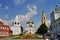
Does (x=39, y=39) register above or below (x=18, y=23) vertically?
below

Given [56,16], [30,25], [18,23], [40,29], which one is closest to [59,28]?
[56,16]

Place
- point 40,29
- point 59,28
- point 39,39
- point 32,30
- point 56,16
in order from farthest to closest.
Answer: point 32,30 < point 40,29 < point 56,16 < point 59,28 < point 39,39

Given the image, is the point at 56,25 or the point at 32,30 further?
the point at 32,30

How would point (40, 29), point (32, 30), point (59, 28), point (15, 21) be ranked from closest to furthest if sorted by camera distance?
point (59, 28) < point (40, 29) < point (15, 21) < point (32, 30)

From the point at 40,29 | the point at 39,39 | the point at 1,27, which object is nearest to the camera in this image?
the point at 39,39

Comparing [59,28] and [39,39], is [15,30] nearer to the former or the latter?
[59,28]

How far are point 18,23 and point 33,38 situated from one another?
2090cm

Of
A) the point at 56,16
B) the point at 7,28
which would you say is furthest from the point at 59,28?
the point at 7,28

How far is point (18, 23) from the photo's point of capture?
173 feet

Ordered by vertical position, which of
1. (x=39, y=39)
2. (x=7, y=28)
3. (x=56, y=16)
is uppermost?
(x=56, y=16)

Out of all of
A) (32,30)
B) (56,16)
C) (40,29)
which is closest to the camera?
(56,16)

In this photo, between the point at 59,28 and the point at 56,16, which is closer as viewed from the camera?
the point at 59,28

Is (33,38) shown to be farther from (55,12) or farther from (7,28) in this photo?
(55,12)

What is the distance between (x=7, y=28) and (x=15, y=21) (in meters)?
16.0
